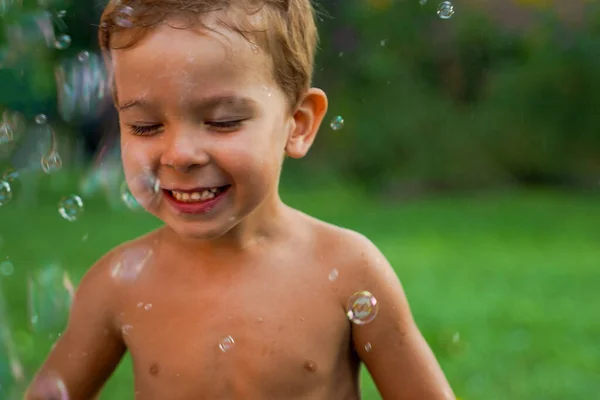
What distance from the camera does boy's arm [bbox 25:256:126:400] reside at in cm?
172

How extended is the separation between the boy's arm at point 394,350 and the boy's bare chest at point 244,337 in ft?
0.14

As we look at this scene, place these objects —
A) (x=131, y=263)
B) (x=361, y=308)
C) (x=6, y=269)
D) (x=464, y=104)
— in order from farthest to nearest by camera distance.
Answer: (x=464, y=104)
(x=6, y=269)
(x=131, y=263)
(x=361, y=308)

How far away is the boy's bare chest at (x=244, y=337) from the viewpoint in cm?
162

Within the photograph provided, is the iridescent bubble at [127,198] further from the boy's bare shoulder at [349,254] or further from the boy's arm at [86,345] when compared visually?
the boy's bare shoulder at [349,254]

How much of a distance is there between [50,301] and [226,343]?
48cm

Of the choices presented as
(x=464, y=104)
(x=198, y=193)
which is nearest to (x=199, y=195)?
(x=198, y=193)

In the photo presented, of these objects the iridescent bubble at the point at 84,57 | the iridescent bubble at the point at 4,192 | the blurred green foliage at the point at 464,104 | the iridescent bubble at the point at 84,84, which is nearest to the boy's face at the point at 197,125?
the iridescent bubble at the point at 84,84

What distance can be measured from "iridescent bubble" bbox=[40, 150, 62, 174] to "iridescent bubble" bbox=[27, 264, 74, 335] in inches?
8.7

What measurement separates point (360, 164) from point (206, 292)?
6.13 m

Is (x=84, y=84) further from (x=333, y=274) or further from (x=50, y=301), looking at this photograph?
(x=333, y=274)

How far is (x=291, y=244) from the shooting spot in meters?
1.70

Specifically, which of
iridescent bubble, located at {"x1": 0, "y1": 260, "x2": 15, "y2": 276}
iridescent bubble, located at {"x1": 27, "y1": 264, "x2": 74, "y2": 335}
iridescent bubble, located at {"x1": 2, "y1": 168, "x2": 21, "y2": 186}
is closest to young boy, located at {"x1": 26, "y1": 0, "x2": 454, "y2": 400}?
iridescent bubble, located at {"x1": 27, "y1": 264, "x2": 74, "y2": 335}

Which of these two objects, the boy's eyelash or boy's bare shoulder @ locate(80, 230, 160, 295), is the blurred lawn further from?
the boy's eyelash

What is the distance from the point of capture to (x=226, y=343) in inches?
64.3
